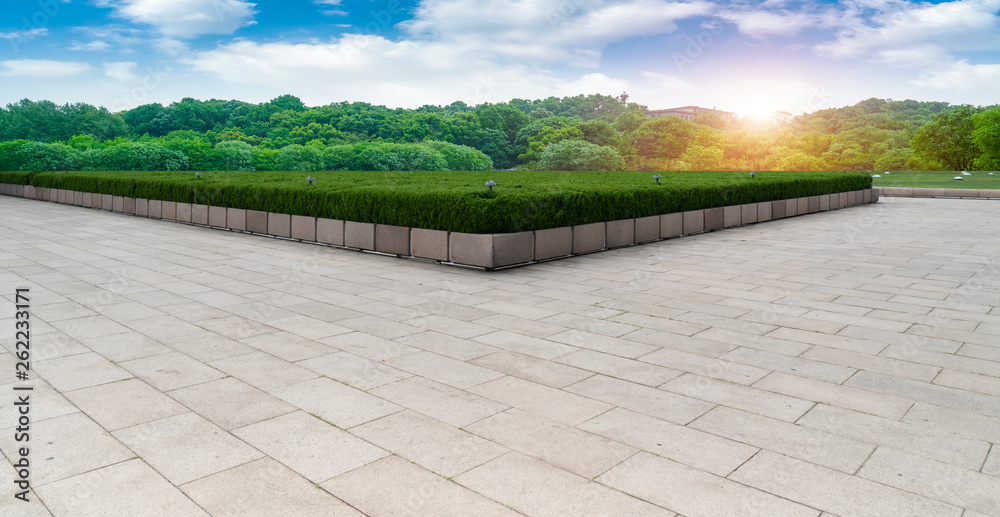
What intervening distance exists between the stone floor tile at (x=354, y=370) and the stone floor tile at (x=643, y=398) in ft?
4.59

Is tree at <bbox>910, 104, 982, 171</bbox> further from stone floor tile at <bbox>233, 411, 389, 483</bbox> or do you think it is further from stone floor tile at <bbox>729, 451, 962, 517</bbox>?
stone floor tile at <bbox>233, 411, 389, 483</bbox>

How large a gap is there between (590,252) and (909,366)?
21.2 feet

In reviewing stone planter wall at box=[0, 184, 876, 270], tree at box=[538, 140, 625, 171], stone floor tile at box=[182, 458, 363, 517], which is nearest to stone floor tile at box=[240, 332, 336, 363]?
stone floor tile at box=[182, 458, 363, 517]

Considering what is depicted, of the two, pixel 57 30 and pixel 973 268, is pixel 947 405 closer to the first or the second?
pixel 973 268

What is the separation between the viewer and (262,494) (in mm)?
3031

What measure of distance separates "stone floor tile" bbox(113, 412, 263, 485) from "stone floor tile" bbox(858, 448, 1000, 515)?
3.41 metres

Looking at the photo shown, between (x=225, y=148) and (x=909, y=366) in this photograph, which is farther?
(x=225, y=148)

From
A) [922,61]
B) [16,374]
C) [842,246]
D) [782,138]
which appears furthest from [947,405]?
[782,138]

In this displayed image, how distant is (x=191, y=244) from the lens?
12.2 metres

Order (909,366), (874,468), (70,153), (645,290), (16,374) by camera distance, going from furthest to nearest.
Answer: (70,153) → (645,290) → (909,366) → (16,374) → (874,468)

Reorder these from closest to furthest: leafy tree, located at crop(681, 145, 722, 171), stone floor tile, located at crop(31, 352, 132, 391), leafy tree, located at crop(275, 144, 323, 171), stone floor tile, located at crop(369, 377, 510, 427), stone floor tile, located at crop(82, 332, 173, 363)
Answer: stone floor tile, located at crop(369, 377, 510, 427)
stone floor tile, located at crop(31, 352, 132, 391)
stone floor tile, located at crop(82, 332, 173, 363)
leafy tree, located at crop(275, 144, 323, 171)
leafy tree, located at crop(681, 145, 722, 171)

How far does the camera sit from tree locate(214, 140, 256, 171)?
7125 centimetres

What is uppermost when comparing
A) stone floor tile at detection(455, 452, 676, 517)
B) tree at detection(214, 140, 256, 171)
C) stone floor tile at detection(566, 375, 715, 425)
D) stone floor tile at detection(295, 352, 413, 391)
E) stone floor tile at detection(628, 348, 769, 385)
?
tree at detection(214, 140, 256, 171)

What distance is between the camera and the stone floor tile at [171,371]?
4.57 m
